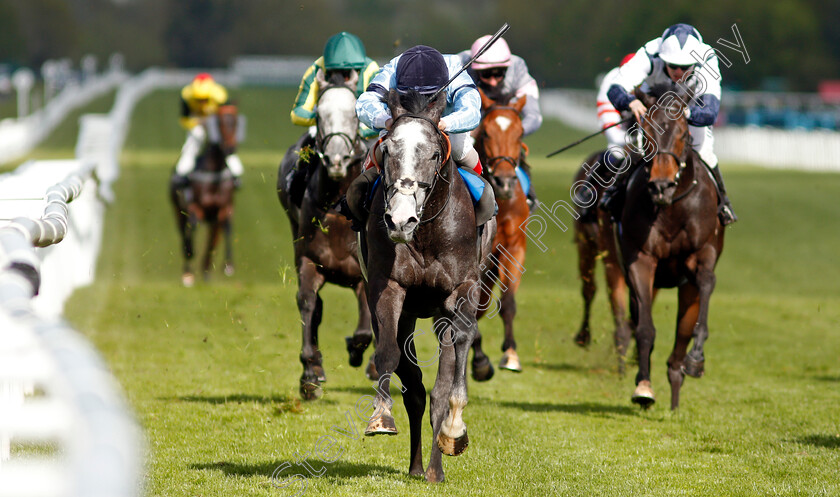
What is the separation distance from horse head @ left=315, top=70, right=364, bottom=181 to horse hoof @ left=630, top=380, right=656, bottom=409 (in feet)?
7.42

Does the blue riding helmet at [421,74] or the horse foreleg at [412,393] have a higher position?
the blue riding helmet at [421,74]

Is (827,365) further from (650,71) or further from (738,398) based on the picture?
(650,71)

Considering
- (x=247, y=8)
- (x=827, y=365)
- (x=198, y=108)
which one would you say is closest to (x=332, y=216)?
(x=827, y=365)

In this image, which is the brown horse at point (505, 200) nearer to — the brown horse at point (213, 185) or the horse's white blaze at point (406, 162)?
the horse's white blaze at point (406, 162)

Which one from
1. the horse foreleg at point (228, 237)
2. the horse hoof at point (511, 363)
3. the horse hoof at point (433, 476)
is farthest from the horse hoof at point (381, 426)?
the horse foreleg at point (228, 237)

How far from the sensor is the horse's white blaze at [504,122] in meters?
8.06

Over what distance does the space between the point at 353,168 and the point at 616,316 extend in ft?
10.0

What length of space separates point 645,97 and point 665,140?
1.24ft

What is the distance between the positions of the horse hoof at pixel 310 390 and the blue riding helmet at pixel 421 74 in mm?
2624

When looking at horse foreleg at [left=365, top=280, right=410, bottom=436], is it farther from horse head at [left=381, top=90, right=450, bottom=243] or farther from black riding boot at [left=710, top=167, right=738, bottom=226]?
black riding boot at [left=710, top=167, right=738, bottom=226]

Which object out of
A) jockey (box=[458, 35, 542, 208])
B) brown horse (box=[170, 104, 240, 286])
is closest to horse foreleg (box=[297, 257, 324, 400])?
jockey (box=[458, 35, 542, 208])

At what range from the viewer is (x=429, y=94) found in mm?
5281

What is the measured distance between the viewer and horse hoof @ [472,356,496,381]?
800 cm

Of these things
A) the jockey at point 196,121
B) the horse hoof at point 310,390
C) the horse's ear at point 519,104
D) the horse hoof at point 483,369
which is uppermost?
the jockey at point 196,121
